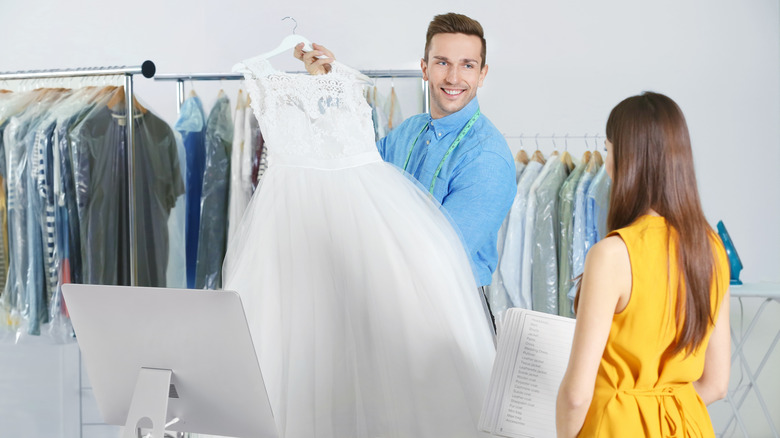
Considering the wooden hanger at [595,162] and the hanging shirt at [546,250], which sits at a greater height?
the wooden hanger at [595,162]

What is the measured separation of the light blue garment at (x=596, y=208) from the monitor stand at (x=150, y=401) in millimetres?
2453

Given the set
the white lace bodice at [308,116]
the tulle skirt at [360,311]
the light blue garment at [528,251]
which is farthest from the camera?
the light blue garment at [528,251]

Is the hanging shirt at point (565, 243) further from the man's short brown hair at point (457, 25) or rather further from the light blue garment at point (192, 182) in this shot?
the light blue garment at point (192, 182)

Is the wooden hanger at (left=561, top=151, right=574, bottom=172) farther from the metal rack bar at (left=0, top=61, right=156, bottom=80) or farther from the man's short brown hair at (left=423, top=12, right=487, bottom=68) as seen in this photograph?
the metal rack bar at (left=0, top=61, right=156, bottom=80)

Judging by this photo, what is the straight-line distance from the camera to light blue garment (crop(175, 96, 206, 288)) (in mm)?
3465

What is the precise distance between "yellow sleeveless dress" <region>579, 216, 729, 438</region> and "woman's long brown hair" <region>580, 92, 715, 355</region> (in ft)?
0.07

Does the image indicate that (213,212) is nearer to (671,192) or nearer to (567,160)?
(567,160)

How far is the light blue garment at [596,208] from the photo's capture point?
3.39 m

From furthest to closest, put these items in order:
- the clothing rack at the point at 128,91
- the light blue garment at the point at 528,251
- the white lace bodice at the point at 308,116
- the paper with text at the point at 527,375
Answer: the light blue garment at the point at 528,251 < the clothing rack at the point at 128,91 < the white lace bodice at the point at 308,116 < the paper with text at the point at 527,375

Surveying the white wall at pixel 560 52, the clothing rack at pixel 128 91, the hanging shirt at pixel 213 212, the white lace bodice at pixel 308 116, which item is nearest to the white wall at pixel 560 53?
the white wall at pixel 560 52

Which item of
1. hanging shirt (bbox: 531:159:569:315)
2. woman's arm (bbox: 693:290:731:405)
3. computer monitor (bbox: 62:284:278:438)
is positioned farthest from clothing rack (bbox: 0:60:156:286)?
woman's arm (bbox: 693:290:731:405)

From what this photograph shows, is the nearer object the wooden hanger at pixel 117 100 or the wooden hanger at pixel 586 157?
the wooden hanger at pixel 117 100

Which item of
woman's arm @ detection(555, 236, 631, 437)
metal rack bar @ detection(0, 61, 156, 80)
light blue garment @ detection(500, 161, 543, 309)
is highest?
metal rack bar @ detection(0, 61, 156, 80)

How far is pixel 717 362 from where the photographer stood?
1.43 meters
